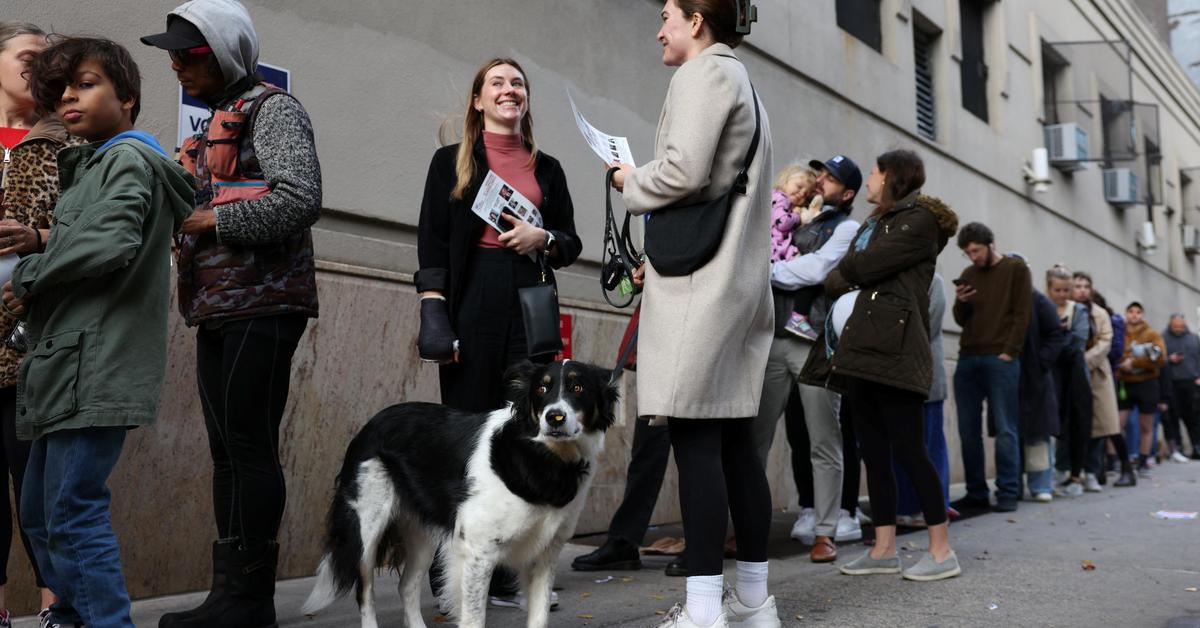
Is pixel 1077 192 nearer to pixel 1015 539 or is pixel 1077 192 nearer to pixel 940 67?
pixel 940 67

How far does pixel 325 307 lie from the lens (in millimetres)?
5422

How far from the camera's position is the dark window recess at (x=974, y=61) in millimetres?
14375

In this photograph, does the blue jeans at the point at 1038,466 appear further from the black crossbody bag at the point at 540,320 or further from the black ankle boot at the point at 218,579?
the black ankle boot at the point at 218,579

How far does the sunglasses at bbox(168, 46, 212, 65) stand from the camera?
11.8ft

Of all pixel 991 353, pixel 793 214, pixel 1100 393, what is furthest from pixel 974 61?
pixel 793 214

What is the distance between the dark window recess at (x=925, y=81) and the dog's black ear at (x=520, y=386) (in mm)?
10422

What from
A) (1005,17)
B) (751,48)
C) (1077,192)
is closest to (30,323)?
(751,48)

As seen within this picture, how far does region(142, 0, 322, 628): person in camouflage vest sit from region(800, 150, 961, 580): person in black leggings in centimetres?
256

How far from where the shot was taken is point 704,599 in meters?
3.41

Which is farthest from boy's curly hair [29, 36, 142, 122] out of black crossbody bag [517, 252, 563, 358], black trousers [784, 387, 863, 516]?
black trousers [784, 387, 863, 516]

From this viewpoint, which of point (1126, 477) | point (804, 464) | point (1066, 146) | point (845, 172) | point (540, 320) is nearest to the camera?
point (540, 320)

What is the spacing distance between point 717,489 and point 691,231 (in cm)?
81

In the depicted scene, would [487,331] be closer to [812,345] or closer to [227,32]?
[227,32]

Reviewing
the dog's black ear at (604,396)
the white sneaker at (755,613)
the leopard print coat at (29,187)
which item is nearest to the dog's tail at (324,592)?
the dog's black ear at (604,396)
